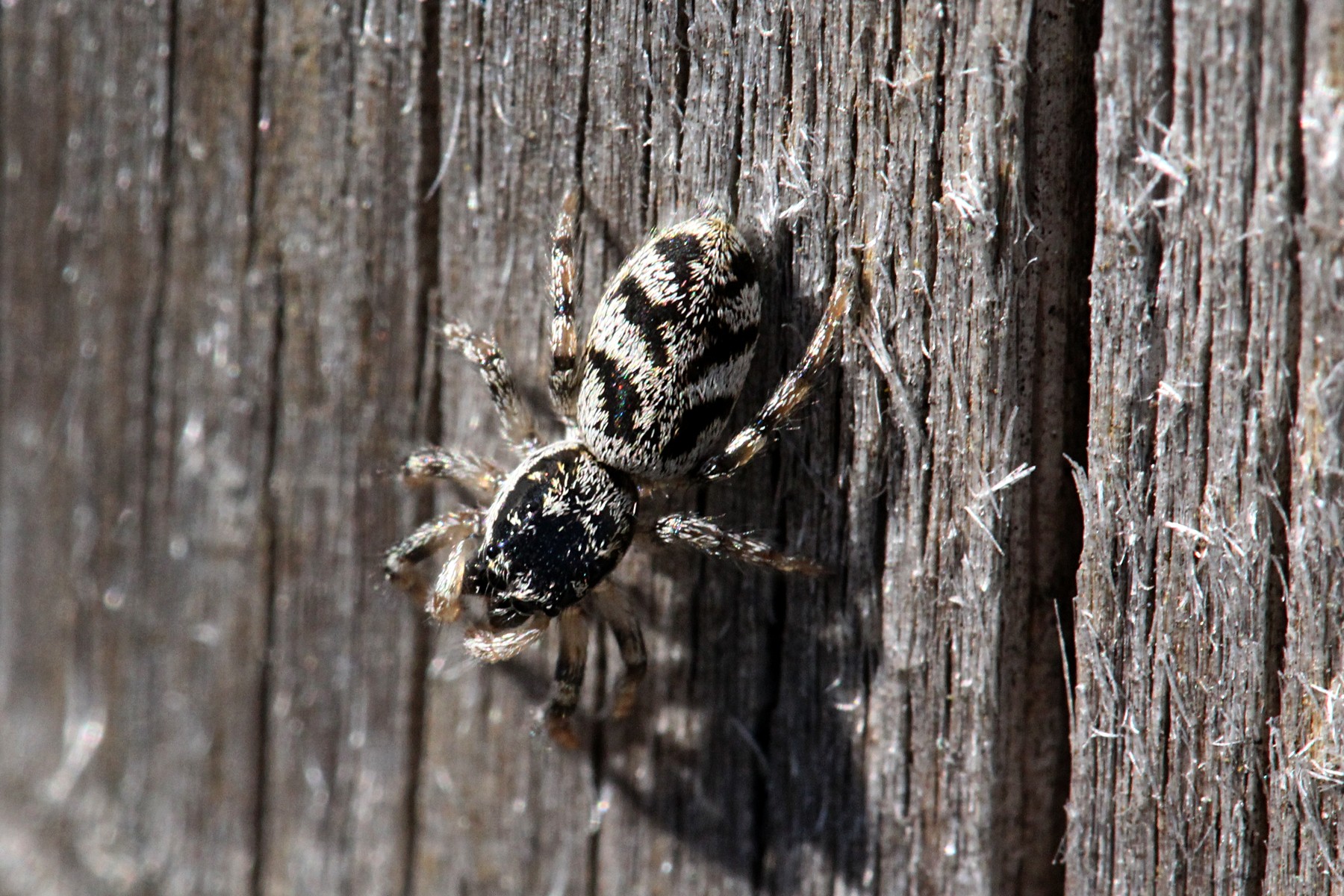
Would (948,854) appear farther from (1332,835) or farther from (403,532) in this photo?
(403,532)

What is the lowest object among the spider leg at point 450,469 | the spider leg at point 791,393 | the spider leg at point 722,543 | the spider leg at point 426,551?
the spider leg at point 426,551

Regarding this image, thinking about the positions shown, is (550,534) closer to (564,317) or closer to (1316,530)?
(564,317)

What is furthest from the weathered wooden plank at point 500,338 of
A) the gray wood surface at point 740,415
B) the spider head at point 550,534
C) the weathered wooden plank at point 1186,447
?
the weathered wooden plank at point 1186,447

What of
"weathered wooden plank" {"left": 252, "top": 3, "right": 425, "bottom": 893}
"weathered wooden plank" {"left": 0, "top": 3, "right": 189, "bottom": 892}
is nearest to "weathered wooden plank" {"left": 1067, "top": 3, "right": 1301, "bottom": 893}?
"weathered wooden plank" {"left": 252, "top": 3, "right": 425, "bottom": 893}

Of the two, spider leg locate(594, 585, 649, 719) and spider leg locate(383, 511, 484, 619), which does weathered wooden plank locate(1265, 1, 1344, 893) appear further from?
spider leg locate(383, 511, 484, 619)

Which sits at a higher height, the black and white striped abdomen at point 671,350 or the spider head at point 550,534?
the black and white striped abdomen at point 671,350

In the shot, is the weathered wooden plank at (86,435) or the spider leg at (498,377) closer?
the spider leg at (498,377)

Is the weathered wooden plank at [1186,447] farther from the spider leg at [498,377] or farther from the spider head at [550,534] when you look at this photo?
the spider leg at [498,377]
